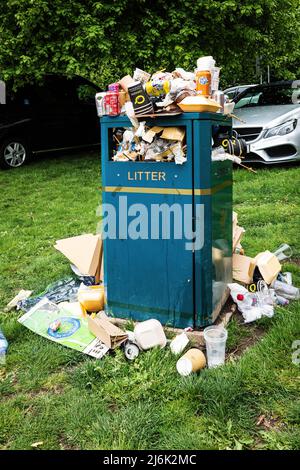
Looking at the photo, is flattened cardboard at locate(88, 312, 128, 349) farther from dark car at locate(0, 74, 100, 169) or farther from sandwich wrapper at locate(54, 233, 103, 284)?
dark car at locate(0, 74, 100, 169)

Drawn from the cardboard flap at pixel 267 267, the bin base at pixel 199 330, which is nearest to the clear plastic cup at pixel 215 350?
the bin base at pixel 199 330

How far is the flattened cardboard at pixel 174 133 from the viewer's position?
2.89 meters

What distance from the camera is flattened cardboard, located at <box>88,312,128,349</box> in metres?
3.00

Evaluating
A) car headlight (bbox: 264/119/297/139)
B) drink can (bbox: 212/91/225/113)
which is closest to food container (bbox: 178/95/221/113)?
drink can (bbox: 212/91/225/113)

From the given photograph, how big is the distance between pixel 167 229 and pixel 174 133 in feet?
1.96

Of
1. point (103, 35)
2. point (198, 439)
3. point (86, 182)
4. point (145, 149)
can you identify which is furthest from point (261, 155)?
point (198, 439)

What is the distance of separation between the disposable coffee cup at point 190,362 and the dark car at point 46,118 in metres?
7.43

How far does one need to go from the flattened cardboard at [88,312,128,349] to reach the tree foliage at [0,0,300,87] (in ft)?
22.3

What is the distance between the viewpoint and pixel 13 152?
9578 mm

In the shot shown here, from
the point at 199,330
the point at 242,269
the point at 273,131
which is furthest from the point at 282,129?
the point at 199,330

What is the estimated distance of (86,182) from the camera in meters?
8.64

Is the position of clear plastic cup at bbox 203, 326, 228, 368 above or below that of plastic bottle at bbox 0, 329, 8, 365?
above

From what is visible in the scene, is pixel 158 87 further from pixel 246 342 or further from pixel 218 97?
pixel 246 342

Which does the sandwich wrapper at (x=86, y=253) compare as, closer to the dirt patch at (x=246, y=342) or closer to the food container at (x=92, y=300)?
the food container at (x=92, y=300)
